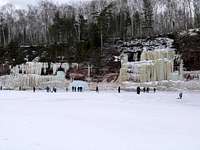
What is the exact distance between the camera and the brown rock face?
51.6 m

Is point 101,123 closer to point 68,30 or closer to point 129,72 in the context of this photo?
point 129,72

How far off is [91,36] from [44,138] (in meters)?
54.7

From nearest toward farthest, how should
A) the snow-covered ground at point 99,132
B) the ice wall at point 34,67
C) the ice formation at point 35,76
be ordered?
the snow-covered ground at point 99,132 < the ice formation at point 35,76 < the ice wall at point 34,67

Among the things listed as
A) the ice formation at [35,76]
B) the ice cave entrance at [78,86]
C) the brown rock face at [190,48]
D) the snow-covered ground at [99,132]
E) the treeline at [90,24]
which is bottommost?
the snow-covered ground at [99,132]

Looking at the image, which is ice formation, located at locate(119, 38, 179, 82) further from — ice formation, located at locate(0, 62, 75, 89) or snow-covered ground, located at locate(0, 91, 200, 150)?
snow-covered ground, located at locate(0, 91, 200, 150)

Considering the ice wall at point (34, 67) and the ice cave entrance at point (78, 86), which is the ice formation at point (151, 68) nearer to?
the ice cave entrance at point (78, 86)

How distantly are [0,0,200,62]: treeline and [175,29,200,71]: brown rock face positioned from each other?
39.6 ft

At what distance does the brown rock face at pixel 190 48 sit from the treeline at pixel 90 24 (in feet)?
39.6

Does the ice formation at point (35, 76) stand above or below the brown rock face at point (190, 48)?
below

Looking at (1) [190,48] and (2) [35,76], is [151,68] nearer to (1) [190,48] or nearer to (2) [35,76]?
(1) [190,48]

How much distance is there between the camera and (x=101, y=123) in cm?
1705

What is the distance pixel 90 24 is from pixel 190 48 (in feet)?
76.0

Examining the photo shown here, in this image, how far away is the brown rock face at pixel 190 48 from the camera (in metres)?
51.6

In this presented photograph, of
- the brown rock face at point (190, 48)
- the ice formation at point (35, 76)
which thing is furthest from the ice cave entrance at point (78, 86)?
the brown rock face at point (190, 48)
